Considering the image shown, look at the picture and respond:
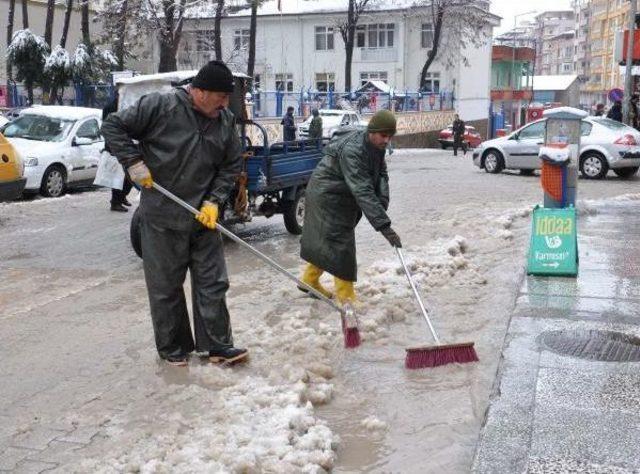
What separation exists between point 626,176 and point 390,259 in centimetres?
1165

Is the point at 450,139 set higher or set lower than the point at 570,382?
lower

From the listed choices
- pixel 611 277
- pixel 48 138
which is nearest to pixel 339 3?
pixel 48 138

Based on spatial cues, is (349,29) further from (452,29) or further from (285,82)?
(285,82)

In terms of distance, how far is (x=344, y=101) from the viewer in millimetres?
35125

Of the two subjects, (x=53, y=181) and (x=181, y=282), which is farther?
(x=53, y=181)

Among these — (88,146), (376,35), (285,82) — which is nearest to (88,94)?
(88,146)

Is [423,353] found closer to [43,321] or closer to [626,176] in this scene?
[43,321]

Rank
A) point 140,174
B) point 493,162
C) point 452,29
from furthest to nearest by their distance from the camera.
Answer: point 452,29
point 493,162
point 140,174

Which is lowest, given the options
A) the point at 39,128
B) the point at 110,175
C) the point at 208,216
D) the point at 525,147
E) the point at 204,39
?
the point at 525,147

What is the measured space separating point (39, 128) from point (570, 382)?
42.5 feet

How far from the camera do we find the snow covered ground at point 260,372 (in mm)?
3998

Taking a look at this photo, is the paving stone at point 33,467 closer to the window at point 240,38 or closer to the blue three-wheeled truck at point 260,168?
the blue three-wheeled truck at point 260,168

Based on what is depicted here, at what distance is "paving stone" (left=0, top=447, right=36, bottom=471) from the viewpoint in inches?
154

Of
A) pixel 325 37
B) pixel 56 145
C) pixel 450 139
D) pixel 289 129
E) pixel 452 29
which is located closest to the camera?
pixel 56 145
